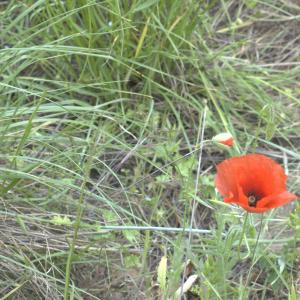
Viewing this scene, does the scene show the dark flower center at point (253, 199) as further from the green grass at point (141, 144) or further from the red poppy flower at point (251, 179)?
the green grass at point (141, 144)

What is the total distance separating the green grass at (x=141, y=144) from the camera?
145 centimetres

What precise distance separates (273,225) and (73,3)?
774 mm

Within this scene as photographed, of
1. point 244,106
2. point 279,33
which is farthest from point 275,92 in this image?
point 279,33

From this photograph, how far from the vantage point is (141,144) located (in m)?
1.77

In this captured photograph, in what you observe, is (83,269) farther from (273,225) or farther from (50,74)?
(50,74)

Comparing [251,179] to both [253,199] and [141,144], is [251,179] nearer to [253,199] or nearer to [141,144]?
[253,199]

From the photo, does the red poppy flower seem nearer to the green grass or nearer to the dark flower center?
the dark flower center

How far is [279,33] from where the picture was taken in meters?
2.31

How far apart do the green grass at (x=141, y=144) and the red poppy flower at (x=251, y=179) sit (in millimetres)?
140

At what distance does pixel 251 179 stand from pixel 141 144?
61cm

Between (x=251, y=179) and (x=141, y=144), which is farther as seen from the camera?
(x=141, y=144)

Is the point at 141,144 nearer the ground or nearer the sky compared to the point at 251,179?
nearer the ground

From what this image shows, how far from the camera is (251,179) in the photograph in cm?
120

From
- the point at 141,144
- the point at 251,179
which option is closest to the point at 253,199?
the point at 251,179
